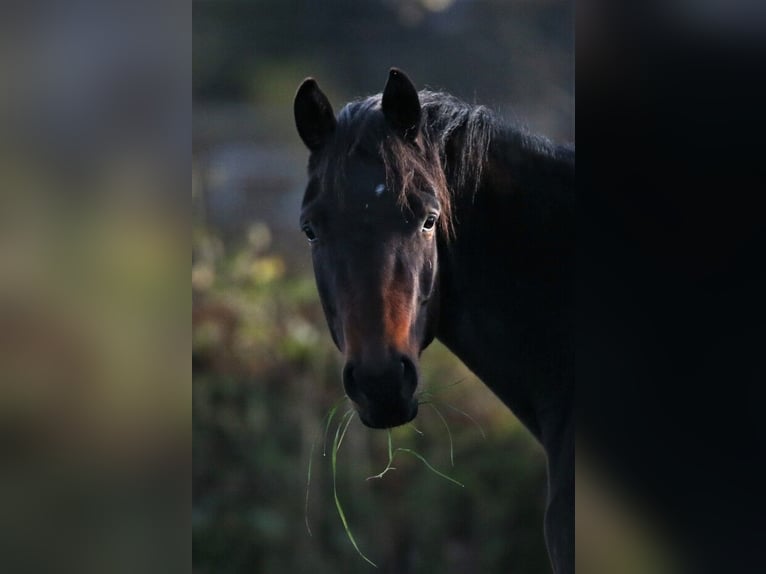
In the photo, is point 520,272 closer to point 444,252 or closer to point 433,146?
point 444,252

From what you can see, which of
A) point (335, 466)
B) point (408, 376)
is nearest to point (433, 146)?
point (408, 376)

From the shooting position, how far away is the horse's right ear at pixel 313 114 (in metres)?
1.91

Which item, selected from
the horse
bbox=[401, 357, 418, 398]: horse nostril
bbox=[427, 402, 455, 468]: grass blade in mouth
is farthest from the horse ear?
bbox=[427, 402, 455, 468]: grass blade in mouth

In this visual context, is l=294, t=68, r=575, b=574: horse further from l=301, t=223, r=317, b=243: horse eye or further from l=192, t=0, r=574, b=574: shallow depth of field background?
l=192, t=0, r=574, b=574: shallow depth of field background

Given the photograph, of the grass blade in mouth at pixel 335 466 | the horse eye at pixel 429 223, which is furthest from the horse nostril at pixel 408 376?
the grass blade in mouth at pixel 335 466

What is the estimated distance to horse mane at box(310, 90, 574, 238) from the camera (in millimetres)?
1838

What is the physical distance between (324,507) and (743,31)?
1.69 m

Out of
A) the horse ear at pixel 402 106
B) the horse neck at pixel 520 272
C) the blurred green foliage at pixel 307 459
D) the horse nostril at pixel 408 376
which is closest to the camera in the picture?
the horse nostril at pixel 408 376

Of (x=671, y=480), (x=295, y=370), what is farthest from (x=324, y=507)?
(x=671, y=480)

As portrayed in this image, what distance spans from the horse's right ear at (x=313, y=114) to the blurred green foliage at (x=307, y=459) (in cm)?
51

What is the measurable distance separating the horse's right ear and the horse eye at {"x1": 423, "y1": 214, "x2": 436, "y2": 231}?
1.03 feet

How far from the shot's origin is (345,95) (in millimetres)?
2229

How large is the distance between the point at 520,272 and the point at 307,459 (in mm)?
854

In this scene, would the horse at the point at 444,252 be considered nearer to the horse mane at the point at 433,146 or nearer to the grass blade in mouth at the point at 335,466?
the horse mane at the point at 433,146
